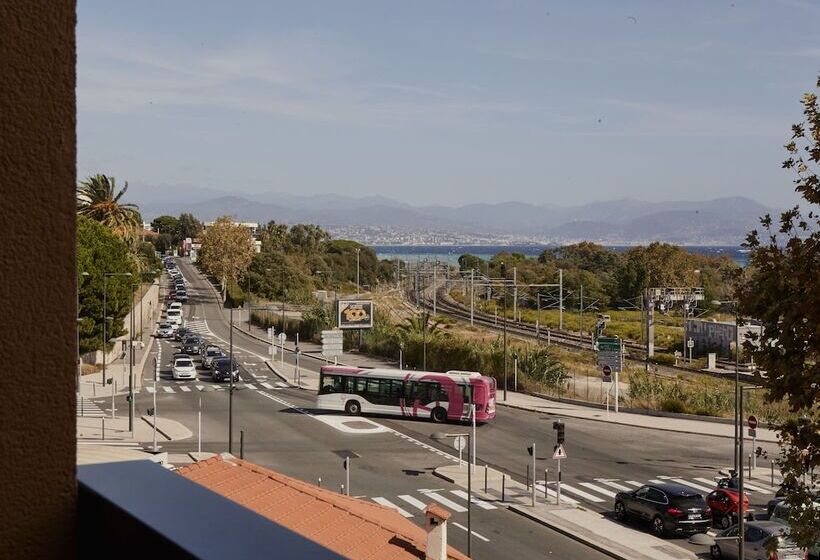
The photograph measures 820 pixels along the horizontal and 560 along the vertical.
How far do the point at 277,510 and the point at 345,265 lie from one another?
151415mm

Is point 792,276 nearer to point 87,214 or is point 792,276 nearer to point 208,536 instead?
point 208,536

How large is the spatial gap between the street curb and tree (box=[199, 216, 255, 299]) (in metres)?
87.1

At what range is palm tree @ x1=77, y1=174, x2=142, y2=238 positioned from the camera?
8012 centimetres

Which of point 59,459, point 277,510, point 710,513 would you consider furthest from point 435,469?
point 59,459

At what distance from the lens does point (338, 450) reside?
129 ft

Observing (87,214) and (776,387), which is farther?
(87,214)

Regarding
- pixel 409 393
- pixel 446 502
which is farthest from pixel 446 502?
pixel 409 393

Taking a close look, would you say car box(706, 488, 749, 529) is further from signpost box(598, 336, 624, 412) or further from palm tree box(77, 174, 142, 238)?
palm tree box(77, 174, 142, 238)

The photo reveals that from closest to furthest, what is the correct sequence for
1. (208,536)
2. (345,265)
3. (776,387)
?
(208,536) < (776,387) < (345,265)

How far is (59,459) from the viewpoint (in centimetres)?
196

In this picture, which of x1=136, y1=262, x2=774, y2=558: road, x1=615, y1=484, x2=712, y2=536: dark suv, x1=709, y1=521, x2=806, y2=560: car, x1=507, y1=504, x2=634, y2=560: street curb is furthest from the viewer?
x1=136, y1=262, x2=774, y2=558: road

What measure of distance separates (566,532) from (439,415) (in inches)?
735

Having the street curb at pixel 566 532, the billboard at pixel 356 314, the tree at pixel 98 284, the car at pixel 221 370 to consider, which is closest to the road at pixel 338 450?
the street curb at pixel 566 532

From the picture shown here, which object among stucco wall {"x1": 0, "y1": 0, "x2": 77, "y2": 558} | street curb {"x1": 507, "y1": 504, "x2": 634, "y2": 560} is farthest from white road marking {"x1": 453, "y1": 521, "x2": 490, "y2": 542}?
stucco wall {"x1": 0, "y1": 0, "x2": 77, "y2": 558}
